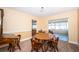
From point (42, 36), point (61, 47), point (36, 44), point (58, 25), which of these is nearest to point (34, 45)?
point (36, 44)

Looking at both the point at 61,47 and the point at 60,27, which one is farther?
the point at 60,27

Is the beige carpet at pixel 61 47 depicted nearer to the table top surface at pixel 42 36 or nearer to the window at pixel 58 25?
the table top surface at pixel 42 36

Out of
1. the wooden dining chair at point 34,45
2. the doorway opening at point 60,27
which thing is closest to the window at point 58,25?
the doorway opening at point 60,27

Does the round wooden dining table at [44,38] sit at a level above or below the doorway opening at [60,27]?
below

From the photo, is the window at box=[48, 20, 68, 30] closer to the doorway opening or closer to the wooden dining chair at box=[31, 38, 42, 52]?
the doorway opening

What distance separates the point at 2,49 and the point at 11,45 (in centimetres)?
22

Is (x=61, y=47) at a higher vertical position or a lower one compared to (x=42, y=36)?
lower

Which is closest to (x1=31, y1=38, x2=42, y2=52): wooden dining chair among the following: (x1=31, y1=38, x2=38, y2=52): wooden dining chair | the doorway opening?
(x1=31, y1=38, x2=38, y2=52): wooden dining chair

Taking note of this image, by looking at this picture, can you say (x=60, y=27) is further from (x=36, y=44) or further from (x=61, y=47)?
(x=36, y=44)
